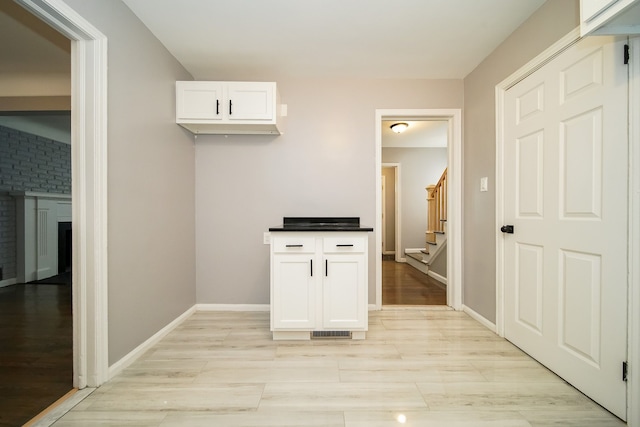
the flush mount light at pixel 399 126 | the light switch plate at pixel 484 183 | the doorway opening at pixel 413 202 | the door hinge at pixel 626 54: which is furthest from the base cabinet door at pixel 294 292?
the flush mount light at pixel 399 126

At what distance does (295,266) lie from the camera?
7.16 ft

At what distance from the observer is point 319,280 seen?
7.14 ft

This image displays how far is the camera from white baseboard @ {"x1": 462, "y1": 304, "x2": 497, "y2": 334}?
94.5 inches

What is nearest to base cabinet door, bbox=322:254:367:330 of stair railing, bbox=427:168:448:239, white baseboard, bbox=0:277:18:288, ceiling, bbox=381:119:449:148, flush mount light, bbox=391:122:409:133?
stair railing, bbox=427:168:448:239

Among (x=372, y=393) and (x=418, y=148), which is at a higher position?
(x=418, y=148)

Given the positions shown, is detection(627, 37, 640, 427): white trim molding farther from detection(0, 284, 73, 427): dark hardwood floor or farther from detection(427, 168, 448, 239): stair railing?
detection(427, 168, 448, 239): stair railing

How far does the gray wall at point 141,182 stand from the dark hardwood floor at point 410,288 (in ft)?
7.65

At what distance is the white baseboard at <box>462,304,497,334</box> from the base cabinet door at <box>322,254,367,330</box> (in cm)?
120

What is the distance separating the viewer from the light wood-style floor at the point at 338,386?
4.50 feet

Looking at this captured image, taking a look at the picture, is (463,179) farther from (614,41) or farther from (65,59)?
(65,59)

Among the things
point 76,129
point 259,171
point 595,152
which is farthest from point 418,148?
point 76,129

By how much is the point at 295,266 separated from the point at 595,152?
2.00 m

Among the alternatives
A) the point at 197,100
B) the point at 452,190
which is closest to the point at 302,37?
the point at 197,100

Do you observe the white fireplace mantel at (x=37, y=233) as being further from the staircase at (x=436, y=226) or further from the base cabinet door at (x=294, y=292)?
the staircase at (x=436, y=226)
